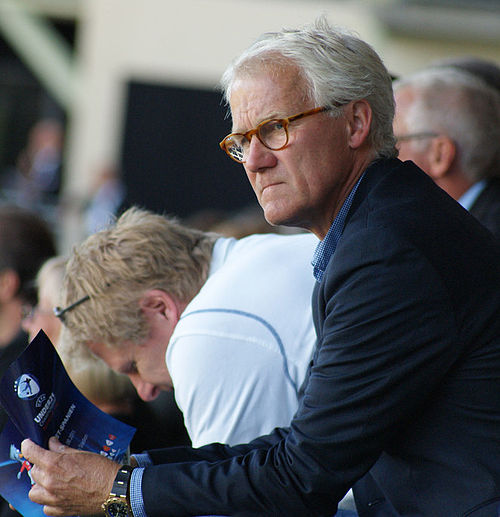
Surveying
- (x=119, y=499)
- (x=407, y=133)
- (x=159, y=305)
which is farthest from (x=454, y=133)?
(x=119, y=499)

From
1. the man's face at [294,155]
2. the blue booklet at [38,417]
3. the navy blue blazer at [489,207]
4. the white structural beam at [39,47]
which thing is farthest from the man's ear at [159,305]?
the white structural beam at [39,47]

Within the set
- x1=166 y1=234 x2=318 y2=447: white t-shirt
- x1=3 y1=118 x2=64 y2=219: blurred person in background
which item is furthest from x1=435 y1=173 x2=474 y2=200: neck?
x1=3 y1=118 x2=64 y2=219: blurred person in background

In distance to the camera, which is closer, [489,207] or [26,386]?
[26,386]

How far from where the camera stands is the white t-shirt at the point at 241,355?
2.27 m

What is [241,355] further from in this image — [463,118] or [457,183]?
[463,118]

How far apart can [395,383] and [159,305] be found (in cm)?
110

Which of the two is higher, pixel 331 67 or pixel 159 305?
pixel 331 67

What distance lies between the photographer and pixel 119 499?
1891 millimetres

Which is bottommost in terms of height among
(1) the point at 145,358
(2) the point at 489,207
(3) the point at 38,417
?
(1) the point at 145,358

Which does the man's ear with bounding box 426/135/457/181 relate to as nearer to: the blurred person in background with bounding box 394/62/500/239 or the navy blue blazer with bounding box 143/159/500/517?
the blurred person in background with bounding box 394/62/500/239

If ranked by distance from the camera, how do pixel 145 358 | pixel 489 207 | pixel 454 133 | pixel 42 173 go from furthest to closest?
1. pixel 42 173
2. pixel 454 133
3. pixel 489 207
4. pixel 145 358

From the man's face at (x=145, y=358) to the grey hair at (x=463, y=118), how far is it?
153 centimetres

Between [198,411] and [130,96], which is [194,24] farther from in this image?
[198,411]

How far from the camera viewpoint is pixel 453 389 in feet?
5.79
